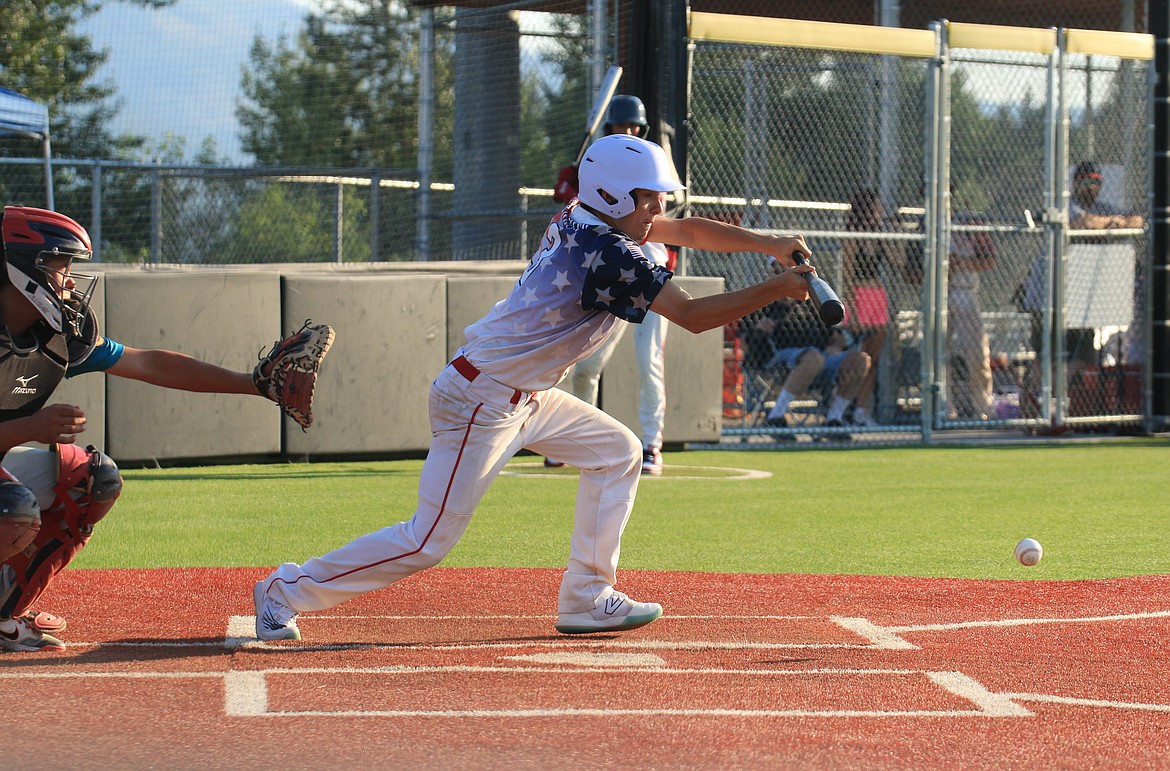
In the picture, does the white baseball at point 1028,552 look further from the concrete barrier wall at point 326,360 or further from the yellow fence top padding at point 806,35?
the yellow fence top padding at point 806,35

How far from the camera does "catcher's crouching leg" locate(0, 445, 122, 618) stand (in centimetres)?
479

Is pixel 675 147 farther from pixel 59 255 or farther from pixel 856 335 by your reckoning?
pixel 59 255

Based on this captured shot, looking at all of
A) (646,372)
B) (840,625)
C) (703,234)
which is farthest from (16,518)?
(646,372)

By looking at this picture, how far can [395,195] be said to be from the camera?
17.0m

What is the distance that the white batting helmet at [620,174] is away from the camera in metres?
4.92

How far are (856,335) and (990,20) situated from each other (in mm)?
12068

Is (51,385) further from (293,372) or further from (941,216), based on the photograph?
(941,216)

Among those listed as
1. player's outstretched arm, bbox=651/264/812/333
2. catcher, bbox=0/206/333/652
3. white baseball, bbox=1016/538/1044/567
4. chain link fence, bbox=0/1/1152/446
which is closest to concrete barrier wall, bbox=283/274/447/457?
chain link fence, bbox=0/1/1152/446

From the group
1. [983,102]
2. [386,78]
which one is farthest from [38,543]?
[386,78]

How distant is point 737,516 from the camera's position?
8.55 m

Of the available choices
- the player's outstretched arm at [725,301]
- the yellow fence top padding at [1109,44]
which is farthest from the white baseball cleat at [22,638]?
the yellow fence top padding at [1109,44]

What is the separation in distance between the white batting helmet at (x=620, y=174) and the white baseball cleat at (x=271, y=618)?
67.9 inches

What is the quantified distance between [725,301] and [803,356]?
8.94 meters

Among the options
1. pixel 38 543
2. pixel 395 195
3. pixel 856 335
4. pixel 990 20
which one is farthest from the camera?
pixel 990 20
